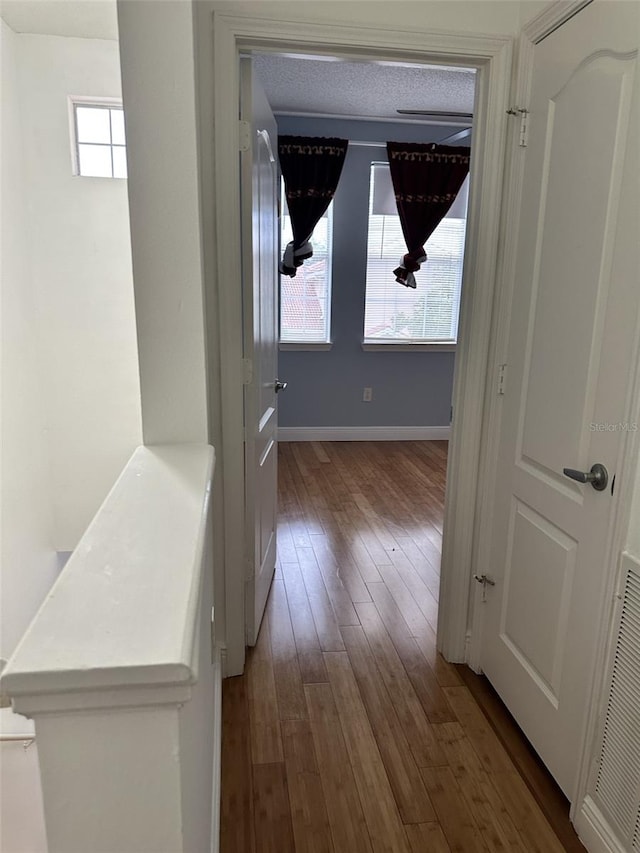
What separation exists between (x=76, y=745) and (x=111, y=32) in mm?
3420

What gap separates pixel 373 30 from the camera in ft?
5.93

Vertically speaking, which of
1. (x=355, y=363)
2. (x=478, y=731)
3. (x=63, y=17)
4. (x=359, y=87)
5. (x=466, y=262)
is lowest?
(x=478, y=731)

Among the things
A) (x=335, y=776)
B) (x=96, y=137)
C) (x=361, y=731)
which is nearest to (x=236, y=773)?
(x=335, y=776)

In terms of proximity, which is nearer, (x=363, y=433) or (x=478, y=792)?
(x=478, y=792)

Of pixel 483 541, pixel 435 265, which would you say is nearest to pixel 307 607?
pixel 483 541

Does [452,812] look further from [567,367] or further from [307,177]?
[307,177]

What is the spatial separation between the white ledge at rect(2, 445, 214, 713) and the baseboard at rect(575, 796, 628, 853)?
1269 millimetres

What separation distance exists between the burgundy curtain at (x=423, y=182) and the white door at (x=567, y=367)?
3.23 m

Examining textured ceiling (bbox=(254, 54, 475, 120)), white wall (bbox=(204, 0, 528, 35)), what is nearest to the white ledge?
white wall (bbox=(204, 0, 528, 35))

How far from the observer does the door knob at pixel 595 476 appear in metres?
1.47

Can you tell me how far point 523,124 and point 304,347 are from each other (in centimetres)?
345

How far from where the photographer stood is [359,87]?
4043mm

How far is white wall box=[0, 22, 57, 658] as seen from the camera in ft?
9.44

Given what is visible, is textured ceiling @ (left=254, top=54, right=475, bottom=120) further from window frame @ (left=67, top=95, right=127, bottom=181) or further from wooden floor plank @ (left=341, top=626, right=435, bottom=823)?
wooden floor plank @ (left=341, top=626, right=435, bottom=823)
